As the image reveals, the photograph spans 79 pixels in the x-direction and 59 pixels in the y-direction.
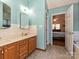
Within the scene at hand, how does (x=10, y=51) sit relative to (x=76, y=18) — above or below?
below

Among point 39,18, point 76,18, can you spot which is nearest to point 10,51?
point 39,18

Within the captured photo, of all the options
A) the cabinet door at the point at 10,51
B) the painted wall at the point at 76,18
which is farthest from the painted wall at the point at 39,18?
the cabinet door at the point at 10,51

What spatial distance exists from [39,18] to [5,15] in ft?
7.71

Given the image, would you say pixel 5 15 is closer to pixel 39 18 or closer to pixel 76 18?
pixel 39 18

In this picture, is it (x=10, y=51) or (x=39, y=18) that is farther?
(x=39, y=18)

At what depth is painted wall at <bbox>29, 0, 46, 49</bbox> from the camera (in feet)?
17.2

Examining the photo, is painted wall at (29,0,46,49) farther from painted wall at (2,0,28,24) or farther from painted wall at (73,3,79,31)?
painted wall at (73,3,79,31)

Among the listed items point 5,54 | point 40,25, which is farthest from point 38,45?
point 5,54

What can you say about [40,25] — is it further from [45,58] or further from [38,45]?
[45,58]

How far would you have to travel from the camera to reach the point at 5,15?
3.29m

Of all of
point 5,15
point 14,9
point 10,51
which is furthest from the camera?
point 14,9

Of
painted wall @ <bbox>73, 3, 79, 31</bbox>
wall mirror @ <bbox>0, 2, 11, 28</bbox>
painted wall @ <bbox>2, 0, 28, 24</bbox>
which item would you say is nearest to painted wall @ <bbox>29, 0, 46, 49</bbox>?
painted wall @ <bbox>2, 0, 28, 24</bbox>

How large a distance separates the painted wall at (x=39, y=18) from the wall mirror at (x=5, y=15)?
2113mm

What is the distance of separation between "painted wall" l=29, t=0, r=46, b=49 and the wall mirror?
83.2 inches
